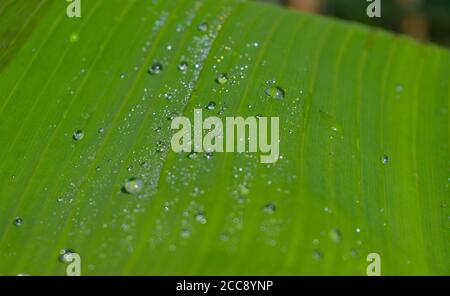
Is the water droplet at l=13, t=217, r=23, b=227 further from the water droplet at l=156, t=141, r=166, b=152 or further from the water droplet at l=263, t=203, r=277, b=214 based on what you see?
the water droplet at l=263, t=203, r=277, b=214

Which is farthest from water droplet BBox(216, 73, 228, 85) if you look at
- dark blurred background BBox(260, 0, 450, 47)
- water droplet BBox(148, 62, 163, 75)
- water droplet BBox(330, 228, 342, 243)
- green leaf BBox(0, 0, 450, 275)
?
dark blurred background BBox(260, 0, 450, 47)

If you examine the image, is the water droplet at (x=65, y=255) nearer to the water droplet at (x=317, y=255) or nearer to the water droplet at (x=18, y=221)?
the water droplet at (x=18, y=221)

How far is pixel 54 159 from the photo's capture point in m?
1.07

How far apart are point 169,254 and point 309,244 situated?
0.76 feet

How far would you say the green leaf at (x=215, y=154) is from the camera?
0.93m

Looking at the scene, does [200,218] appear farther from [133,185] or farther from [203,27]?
[203,27]

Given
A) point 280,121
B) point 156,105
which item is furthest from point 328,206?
point 156,105

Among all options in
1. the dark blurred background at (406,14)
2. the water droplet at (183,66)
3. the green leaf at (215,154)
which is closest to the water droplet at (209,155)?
the green leaf at (215,154)

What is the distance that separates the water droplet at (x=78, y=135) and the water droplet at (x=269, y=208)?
0.39 meters

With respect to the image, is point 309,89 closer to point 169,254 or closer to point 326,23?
point 326,23

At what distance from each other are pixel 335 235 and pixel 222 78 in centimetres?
41

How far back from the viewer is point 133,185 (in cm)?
99

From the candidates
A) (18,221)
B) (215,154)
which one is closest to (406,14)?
(215,154)

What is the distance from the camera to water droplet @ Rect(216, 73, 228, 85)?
3.79ft
